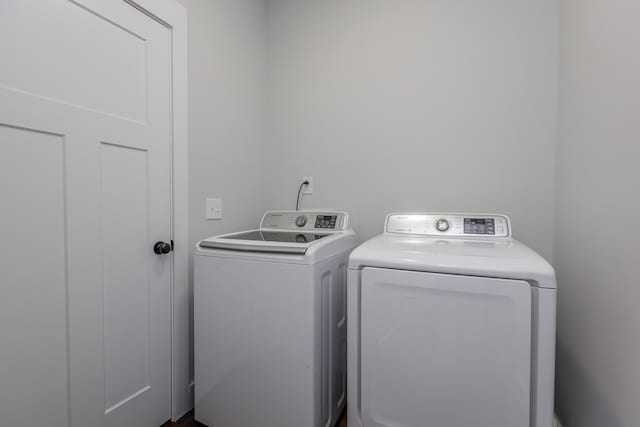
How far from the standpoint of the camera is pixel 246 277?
3.97 feet

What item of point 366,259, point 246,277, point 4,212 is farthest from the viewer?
point 246,277

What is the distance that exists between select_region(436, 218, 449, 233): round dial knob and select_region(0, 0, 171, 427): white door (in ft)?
4.42

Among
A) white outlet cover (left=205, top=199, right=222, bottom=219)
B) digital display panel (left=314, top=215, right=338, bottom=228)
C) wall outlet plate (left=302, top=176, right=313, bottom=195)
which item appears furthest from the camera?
wall outlet plate (left=302, top=176, right=313, bottom=195)

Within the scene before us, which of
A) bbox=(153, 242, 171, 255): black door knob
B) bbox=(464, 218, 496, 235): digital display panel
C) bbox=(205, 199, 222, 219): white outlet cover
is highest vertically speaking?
bbox=(205, 199, 222, 219): white outlet cover

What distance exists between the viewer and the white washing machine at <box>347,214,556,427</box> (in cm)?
83

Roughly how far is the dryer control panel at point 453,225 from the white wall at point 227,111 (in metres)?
0.99

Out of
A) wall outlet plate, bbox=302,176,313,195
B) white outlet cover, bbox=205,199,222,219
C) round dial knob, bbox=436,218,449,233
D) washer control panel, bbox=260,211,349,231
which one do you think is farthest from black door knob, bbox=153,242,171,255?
round dial knob, bbox=436,218,449,233

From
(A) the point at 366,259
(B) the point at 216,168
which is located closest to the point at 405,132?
(A) the point at 366,259

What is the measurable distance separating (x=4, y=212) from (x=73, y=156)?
0.88ft

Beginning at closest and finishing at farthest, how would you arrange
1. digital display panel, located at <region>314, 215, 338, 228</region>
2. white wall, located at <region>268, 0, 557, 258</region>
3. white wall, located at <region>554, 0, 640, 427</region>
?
1. white wall, located at <region>554, 0, 640, 427</region>
2. white wall, located at <region>268, 0, 557, 258</region>
3. digital display panel, located at <region>314, 215, 338, 228</region>

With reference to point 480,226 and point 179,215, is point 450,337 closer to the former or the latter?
point 480,226

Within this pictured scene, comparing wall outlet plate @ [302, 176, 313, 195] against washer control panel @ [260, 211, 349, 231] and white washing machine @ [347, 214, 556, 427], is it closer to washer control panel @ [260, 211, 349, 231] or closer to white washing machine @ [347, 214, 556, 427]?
washer control panel @ [260, 211, 349, 231]

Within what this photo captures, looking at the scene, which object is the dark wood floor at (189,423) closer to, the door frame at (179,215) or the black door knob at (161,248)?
the door frame at (179,215)

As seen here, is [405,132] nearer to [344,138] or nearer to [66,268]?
[344,138]
